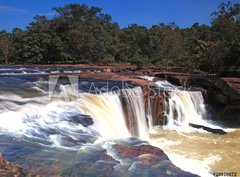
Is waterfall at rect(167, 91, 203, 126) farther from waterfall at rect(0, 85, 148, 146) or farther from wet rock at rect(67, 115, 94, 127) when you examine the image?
wet rock at rect(67, 115, 94, 127)

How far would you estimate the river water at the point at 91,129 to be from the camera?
239 inches

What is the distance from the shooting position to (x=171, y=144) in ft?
32.9

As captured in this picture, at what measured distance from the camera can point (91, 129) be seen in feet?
26.1

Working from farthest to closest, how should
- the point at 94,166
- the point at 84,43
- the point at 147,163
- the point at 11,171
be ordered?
the point at 84,43
the point at 147,163
the point at 94,166
the point at 11,171

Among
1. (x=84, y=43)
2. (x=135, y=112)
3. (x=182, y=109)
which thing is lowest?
(x=182, y=109)

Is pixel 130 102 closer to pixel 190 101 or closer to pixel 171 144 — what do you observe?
pixel 171 144

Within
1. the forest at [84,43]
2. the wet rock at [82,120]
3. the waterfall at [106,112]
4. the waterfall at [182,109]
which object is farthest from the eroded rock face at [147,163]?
the forest at [84,43]

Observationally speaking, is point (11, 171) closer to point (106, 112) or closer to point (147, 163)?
point (147, 163)

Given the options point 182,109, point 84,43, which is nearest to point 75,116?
point 182,109

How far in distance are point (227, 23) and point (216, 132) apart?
1550 centimetres

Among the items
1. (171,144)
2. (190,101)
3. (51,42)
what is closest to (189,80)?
(190,101)

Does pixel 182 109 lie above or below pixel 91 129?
below

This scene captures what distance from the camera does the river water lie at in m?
6.08

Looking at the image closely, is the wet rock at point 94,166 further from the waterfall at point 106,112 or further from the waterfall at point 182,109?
the waterfall at point 182,109
